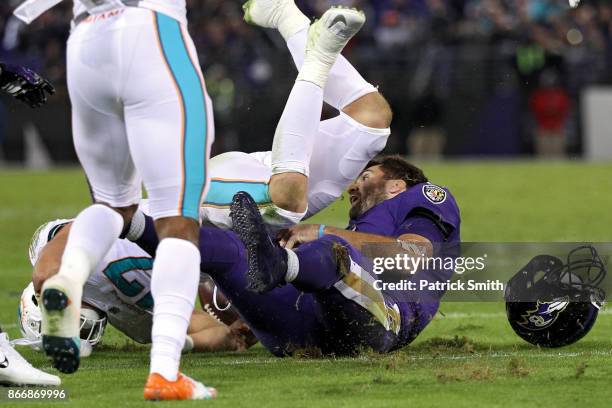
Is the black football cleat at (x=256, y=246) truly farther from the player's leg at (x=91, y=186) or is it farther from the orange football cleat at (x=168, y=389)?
the orange football cleat at (x=168, y=389)

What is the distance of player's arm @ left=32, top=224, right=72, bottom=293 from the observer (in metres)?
4.50

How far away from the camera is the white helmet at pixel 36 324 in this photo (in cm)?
514

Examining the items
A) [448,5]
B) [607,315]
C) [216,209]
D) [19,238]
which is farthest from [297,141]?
[448,5]

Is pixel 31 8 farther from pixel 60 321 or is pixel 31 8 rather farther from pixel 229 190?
pixel 229 190

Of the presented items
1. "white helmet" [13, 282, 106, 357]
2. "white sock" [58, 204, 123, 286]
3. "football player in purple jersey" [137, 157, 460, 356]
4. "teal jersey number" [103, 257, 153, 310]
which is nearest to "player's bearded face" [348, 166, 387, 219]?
"football player in purple jersey" [137, 157, 460, 356]

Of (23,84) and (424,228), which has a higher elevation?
(23,84)

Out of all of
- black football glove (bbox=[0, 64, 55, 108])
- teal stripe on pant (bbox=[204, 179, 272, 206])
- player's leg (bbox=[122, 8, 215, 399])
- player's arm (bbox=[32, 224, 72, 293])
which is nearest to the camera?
player's leg (bbox=[122, 8, 215, 399])

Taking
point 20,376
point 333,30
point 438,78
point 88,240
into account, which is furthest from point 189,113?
point 438,78

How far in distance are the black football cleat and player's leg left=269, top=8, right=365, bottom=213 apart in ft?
3.12

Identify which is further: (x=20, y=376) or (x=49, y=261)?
(x=49, y=261)

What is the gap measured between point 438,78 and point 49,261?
1620 cm

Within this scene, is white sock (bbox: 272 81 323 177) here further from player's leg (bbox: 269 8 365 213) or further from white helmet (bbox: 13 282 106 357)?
white helmet (bbox: 13 282 106 357)

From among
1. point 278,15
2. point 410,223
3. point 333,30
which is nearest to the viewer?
point 333,30

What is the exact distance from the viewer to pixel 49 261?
4.54 metres
